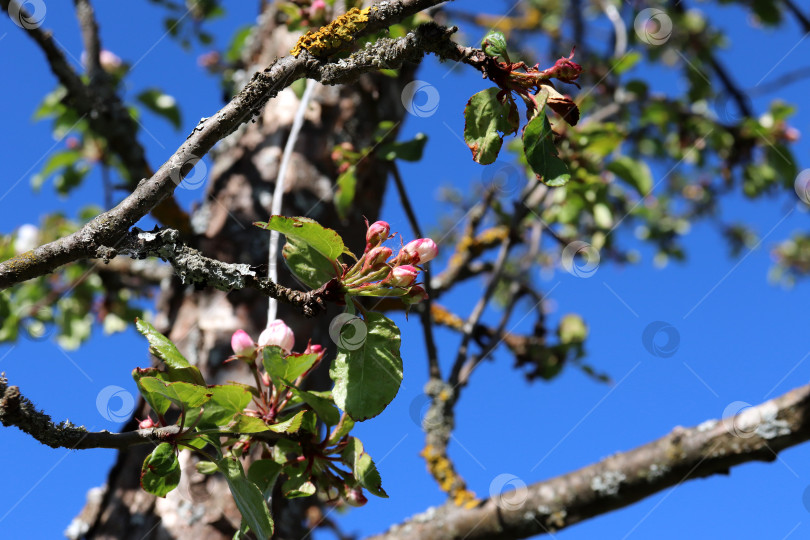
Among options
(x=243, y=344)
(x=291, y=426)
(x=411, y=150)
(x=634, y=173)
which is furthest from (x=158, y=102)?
(x=291, y=426)

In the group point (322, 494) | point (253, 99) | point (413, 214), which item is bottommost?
point (322, 494)

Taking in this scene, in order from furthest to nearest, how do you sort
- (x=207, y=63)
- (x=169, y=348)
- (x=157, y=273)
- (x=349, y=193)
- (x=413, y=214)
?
1. (x=207, y=63)
2. (x=157, y=273)
3. (x=413, y=214)
4. (x=349, y=193)
5. (x=169, y=348)

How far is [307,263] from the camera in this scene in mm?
806

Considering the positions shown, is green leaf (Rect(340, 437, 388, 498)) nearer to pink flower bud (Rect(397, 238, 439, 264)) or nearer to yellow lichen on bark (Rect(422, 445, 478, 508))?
pink flower bud (Rect(397, 238, 439, 264))

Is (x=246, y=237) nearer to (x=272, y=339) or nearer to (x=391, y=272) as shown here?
(x=272, y=339)

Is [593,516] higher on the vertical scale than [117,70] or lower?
lower

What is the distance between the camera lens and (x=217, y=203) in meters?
1.74

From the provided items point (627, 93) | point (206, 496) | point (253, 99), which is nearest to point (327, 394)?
point (253, 99)

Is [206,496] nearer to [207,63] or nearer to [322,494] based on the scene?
[322,494]

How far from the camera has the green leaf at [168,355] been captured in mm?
812

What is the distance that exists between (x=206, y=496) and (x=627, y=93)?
2300 mm

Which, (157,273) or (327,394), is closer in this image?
(327,394)

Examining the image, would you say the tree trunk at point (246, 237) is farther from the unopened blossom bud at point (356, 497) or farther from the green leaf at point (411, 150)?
the unopened blossom bud at point (356, 497)

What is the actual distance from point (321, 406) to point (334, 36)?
470 mm
